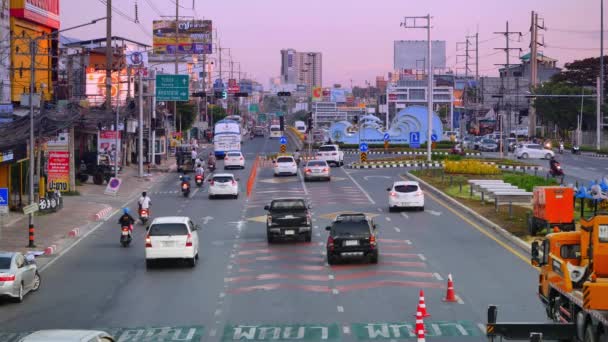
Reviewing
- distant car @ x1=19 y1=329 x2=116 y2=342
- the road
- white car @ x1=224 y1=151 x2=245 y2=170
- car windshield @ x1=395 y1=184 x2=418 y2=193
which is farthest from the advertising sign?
distant car @ x1=19 y1=329 x2=116 y2=342

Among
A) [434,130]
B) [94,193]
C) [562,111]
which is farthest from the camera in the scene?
[562,111]

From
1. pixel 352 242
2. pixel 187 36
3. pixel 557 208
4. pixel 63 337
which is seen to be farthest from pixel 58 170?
pixel 187 36

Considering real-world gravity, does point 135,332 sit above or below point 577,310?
below

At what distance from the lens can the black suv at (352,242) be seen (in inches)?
1153

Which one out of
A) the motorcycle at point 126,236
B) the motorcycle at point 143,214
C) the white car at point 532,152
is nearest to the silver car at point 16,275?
the motorcycle at point 126,236

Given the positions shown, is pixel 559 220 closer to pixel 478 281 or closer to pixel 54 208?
pixel 478 281

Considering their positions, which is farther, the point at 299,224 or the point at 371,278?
the point at 299,224

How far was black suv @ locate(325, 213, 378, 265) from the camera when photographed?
96.1 feet

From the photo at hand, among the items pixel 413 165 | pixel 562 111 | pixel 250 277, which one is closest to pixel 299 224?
pixel 250 277

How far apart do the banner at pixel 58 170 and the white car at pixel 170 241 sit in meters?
19.5

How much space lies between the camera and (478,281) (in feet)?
86.2

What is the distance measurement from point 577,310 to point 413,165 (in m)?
59.6

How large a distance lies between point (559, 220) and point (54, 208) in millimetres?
24219

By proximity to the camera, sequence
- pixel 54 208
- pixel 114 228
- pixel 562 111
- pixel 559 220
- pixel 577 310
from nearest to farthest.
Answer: pixel 577 310
pixel 559 220
pixel 114 228
pixel 54 208
pixel 562 111
